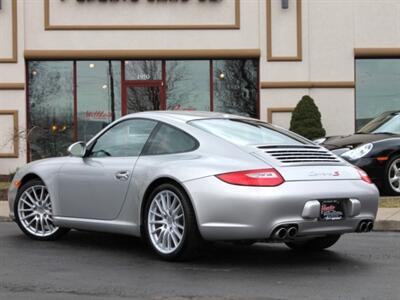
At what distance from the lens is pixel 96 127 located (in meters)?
18.2

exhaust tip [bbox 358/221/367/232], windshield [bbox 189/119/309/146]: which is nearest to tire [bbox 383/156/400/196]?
windshield [bbox 189/119/309/146]

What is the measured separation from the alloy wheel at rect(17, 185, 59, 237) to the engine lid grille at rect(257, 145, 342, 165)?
2663 mm

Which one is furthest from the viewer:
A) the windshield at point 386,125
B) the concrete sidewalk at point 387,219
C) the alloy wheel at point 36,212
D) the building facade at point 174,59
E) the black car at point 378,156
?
the building facade at point 174,59

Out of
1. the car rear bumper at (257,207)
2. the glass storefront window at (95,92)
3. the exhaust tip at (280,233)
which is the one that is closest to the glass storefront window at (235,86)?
the glass storefront window at (95,92)

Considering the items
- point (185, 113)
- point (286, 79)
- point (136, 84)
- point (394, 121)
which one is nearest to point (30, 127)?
point (136, 84)

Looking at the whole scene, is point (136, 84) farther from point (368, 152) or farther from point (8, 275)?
point (8, 275)

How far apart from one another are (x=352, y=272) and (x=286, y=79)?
40.1ft

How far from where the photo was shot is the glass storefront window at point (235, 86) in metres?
A: 18.3

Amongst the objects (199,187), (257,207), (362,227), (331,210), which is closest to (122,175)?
(199,187)

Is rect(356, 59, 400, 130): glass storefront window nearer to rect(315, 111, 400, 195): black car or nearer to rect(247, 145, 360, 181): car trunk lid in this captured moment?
rect(315, 111, 400, 195): black car

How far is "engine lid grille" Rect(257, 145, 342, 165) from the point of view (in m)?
6.27

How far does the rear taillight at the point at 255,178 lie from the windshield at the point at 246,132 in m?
0.49

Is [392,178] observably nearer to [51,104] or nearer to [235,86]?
[235,86]

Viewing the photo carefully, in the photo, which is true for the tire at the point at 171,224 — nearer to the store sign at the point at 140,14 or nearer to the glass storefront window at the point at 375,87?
the store sign at the point at 140,14
